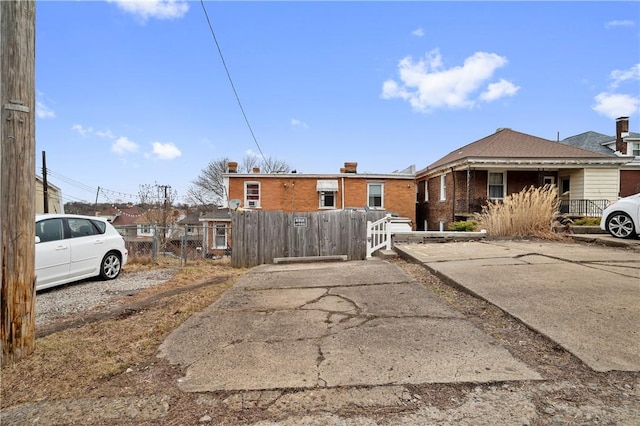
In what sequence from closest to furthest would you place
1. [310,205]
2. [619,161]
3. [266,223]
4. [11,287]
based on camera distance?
[11,287]
[266,223]
[619,161]
[310,205]

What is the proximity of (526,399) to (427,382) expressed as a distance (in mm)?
573

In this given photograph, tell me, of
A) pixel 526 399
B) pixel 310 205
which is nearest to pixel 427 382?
pixel 526 399

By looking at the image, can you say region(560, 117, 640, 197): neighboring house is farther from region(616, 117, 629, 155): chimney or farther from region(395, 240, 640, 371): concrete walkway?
region(395, 240, 640, 371): concrete walkway

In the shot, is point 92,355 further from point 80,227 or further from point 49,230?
point 80,227

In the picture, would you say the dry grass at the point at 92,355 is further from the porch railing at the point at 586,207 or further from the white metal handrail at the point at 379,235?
the porch railing at the point at 586,207

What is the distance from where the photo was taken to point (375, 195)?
22.9 meters

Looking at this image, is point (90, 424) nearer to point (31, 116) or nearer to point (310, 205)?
point (31, 116)

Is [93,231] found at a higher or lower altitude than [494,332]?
higher

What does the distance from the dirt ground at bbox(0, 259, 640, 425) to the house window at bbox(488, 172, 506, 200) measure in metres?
17.4

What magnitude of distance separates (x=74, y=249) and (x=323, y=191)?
16896 mm

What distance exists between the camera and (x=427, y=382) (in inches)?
89.9

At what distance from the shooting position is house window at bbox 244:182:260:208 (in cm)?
2239

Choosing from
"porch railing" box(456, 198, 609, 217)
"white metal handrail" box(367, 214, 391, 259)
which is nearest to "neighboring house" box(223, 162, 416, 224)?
"porch railing" box(456, 198, 609, 217)

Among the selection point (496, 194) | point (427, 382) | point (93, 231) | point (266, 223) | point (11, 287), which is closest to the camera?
point (427, 382)
